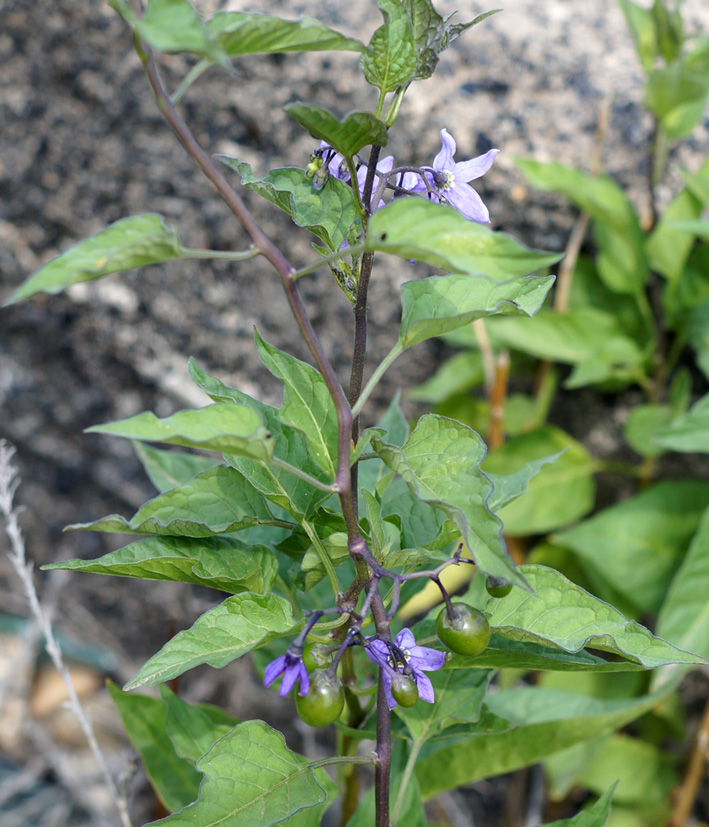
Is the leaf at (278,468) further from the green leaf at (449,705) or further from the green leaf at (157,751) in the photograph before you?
the green leaf at (157,751)

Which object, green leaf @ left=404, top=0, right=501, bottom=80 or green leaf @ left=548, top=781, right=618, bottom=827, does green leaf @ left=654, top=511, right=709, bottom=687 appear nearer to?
green leaf @ left=548, top=781, right=618, bottom=827

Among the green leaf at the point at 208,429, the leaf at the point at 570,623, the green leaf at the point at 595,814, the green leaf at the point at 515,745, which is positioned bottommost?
the green leaf at the point at 515,745

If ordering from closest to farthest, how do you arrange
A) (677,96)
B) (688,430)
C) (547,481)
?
(688,430) → (677,96) → (547,481)

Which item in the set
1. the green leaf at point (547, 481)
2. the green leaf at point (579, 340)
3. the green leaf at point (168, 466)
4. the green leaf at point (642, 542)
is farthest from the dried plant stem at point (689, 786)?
the green leaf at point (168, 466)

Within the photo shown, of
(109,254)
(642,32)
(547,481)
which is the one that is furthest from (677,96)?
(109,254)

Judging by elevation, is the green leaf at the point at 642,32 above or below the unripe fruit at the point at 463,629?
above

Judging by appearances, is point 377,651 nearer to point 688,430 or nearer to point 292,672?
point 292,672

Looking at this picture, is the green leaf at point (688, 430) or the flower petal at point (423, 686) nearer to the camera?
the flower petal at point (423, 686)
